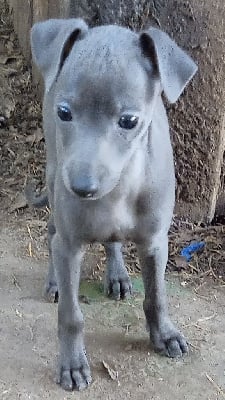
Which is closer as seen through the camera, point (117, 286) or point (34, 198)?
point (117, 286)

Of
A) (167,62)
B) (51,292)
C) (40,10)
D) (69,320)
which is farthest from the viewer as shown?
(40,10)

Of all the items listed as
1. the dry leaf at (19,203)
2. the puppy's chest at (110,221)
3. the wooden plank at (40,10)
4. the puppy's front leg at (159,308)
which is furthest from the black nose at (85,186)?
the wooden plank at (40,10)

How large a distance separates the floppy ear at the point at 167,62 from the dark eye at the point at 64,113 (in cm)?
32

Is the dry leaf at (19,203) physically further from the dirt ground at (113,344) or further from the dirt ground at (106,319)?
the dirt ground at (113,344)

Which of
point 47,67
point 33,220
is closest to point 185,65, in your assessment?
point 47,67

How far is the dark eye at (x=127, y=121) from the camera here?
106 inches

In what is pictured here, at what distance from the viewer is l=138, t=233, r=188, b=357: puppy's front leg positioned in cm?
329

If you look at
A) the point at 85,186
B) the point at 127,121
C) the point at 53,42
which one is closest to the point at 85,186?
the point at 85,186

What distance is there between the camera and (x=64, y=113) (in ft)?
8.89

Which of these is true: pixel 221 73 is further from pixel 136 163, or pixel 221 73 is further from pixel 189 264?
pixel 136 163

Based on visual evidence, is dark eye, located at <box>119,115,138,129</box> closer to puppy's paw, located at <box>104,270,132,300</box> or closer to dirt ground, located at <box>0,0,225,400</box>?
dirt ground, located at <box>0,0,225,400</box>

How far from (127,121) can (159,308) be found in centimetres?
Answer: 97

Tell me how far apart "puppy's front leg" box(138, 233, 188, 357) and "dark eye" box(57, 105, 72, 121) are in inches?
29.1

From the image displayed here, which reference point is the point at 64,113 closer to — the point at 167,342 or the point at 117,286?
the point at 167,342
